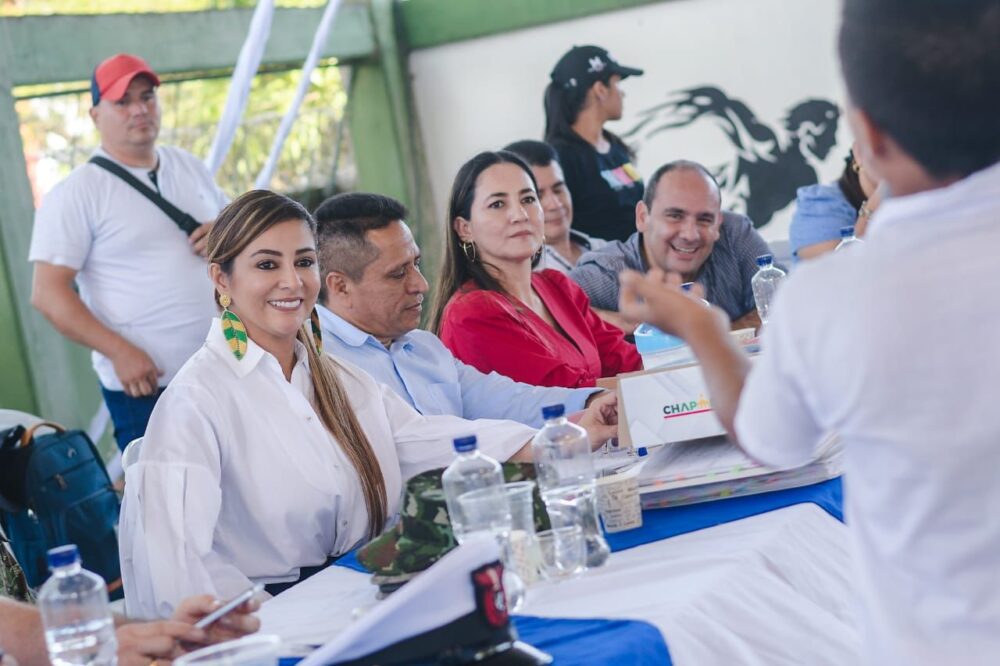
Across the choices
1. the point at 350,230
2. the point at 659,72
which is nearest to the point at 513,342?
the point at 350,230

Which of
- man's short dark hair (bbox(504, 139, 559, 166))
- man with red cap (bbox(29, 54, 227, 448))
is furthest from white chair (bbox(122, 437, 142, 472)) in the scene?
man's short dark hair (bbox(504, 139, 559, 166))

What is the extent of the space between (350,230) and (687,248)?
1162 millimetres

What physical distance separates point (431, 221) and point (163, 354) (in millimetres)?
3116

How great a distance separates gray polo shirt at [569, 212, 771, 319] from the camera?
12.9ft

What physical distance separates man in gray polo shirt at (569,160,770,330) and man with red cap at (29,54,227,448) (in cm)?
126

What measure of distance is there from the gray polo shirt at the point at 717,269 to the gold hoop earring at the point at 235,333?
5.81 feet

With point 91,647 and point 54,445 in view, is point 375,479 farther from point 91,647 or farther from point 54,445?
point 54,445

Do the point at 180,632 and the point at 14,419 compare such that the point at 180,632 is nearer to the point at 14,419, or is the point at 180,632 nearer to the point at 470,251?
the point at 470,251

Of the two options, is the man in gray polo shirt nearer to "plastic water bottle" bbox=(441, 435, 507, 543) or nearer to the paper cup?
the paper cup

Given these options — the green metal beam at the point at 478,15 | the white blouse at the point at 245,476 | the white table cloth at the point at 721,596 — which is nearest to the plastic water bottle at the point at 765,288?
the white blouse at the point at 245,476

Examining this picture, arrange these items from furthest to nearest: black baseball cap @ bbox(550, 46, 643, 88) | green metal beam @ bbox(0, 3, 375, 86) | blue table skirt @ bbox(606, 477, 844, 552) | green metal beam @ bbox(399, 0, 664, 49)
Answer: green metal beam @ bbox(399, 0, 664, 49), black baseball cap @ bbox(550, 46, 643, 88), green metal beam @ bbox(0, 3, 375, 86), blue table skirt @ bbox(606, 477, 844, 552)

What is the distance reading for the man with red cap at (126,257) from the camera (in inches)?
160

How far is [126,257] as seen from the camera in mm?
4152

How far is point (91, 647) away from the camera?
1.61 meters
